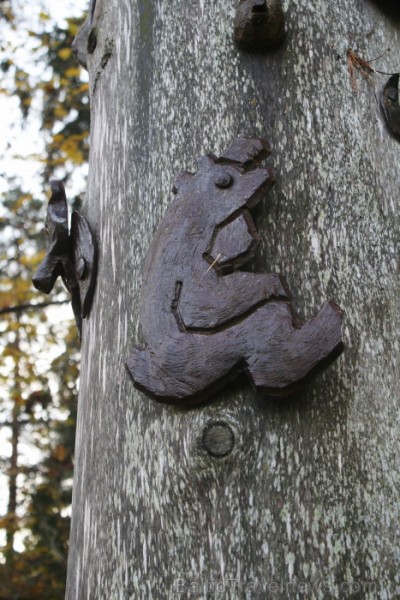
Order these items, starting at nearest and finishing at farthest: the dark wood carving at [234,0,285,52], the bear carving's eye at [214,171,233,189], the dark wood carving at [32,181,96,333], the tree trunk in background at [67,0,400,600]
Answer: the tree trunk in background at [67,0,400,600] → the bear carving's eye at [214,171,233,189] → the dark wood carving at [234,0,285,52] → the dark wood carving at [32,181,96,333]

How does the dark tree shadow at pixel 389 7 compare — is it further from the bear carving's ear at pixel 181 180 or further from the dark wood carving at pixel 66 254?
the dark wood carving at pixel 66 254

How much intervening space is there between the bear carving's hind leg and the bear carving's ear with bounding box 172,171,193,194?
1.10 feet

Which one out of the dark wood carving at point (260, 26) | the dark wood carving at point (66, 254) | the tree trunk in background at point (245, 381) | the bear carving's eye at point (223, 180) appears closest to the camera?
the tree trunk in background at point (245, 381)

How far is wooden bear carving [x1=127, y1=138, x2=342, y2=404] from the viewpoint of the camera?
1030 mm

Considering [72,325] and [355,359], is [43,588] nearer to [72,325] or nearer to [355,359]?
[72,325]

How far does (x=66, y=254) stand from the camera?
4.83 feet

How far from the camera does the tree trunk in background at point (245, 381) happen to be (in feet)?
3.33

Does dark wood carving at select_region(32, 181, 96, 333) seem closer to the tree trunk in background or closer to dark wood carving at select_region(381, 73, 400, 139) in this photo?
the tree trunk in background

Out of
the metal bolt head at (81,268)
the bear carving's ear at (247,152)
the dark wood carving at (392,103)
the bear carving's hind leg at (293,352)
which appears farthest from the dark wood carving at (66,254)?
the dark wood carving at (392,103)

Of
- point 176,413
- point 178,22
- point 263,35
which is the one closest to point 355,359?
point 176,413

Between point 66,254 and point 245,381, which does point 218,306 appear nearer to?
point 245,381

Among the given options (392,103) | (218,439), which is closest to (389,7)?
(392,103)

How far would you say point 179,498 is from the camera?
1.07 meters

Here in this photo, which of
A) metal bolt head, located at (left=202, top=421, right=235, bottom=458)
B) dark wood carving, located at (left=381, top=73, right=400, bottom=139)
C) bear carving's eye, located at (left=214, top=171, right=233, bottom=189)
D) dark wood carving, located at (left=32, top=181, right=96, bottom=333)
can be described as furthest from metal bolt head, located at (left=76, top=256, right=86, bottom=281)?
dark wood carving, located at (left=381, top=73, right=400, bottom=139)
